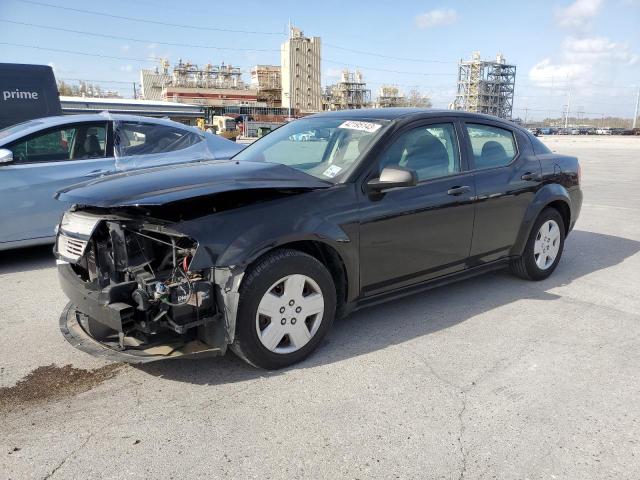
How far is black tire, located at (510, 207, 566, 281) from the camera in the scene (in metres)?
4.81

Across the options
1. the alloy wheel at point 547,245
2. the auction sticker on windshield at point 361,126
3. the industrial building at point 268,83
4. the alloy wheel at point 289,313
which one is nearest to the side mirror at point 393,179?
the auction sticker on windshield at point 361,126

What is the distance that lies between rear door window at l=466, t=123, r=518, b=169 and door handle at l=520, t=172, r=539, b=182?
199 millimetres

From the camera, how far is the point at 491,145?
452 cm

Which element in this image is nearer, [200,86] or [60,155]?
[60,155]

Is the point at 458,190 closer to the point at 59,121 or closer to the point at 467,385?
the point at 467,385

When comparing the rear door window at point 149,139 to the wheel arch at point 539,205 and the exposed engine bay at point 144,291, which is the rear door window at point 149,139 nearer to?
the exposed engine bay at point 144,291

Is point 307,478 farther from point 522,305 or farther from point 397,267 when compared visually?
point 522,305

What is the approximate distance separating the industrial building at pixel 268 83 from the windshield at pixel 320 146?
9291 cm

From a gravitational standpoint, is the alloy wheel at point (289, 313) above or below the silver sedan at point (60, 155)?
below

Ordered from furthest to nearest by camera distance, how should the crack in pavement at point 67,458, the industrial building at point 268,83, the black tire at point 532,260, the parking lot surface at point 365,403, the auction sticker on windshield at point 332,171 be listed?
the industrial building at point 268,83
the black tire at point 532,260
the auction sticker on windshield at point 332,171
the parking lot surface at point 365,403
the crack in pavement at point 67,458

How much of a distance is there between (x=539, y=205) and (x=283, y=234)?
291 centimetres

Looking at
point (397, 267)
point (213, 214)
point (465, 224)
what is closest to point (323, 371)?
point (397, 267)

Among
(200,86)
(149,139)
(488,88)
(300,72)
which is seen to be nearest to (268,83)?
(300,72)

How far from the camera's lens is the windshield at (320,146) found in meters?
3.60
